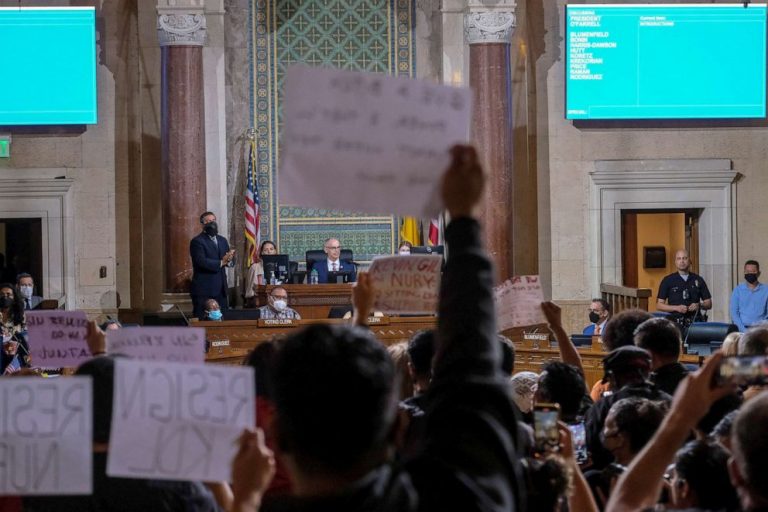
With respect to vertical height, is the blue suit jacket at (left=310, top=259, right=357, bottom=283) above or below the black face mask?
below

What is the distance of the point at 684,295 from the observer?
15.2m

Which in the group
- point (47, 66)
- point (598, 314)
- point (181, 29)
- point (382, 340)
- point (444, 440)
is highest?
point (181, 29)

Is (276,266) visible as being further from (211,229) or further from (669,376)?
(669,376)

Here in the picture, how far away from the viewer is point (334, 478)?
186cm

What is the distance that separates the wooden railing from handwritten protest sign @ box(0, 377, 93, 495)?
39.9 feet

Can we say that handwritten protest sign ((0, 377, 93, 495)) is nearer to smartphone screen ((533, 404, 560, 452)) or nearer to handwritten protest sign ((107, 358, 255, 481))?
handwritten protest sign ((107, 358, 255, 481))

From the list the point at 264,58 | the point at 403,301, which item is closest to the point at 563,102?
the point at 264,58

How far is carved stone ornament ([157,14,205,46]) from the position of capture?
16.6m

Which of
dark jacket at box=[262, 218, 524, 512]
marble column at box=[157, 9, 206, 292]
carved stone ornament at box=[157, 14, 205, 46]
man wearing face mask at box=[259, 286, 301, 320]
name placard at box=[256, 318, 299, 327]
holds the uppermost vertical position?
carved stone ornament at box=[157, 14, 205, 46]

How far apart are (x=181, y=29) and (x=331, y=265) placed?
13.7ft

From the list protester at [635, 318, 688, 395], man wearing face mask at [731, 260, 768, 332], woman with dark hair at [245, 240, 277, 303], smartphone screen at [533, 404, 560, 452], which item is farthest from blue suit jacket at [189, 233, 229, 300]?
smartphone screen at [533, 404, 560, 452]

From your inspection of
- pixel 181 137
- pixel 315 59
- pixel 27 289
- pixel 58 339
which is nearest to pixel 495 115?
pixel 315 59

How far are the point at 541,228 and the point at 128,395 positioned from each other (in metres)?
15.8

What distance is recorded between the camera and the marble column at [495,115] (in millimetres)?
16672
